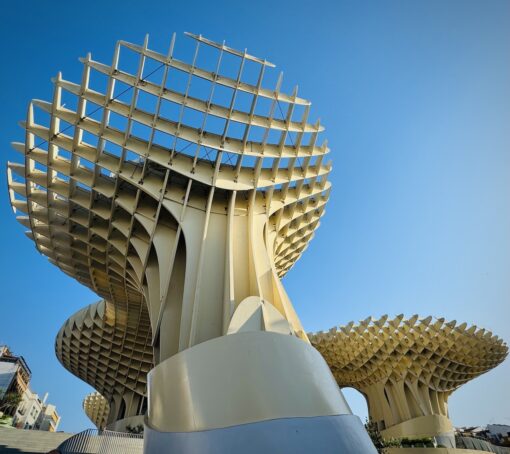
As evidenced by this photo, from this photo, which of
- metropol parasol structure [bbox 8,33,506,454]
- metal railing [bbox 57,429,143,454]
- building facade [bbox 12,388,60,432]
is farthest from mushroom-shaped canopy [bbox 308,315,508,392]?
building facade [bbox 12,388,60,432]

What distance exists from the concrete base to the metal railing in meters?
10.5

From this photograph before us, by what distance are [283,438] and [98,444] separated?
1358 cm

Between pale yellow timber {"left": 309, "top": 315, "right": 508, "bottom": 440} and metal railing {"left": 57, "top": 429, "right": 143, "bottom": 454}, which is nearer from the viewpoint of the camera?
metal railing {"left": 57, "top": 429, "right": 143, "bottom": 454}

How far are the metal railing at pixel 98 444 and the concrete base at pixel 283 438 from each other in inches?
412

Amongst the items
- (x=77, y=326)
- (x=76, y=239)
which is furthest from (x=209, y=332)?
(x=77, y=326)

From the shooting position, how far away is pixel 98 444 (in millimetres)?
16062

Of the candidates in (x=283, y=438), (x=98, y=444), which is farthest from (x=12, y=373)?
(x=283, y=438)

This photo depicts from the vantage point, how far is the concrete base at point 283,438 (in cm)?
657

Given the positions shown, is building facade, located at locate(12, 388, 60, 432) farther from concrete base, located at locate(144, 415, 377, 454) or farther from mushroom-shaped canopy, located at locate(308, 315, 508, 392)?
concrete base, located at locate(144, 415, 377, 454)

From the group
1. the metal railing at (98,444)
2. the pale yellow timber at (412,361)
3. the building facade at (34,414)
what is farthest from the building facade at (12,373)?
the pale yellow timber at (412,361)

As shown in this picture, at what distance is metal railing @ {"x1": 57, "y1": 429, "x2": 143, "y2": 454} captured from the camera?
14808mm

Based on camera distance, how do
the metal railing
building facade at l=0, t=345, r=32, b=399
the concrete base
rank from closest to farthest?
the concrete base, the metal railing, building facade at l=0, t=345, r=32, b=399

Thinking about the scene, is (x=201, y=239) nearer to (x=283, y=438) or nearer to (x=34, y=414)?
(x=283, y=438)

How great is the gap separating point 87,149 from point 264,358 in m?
11.8
